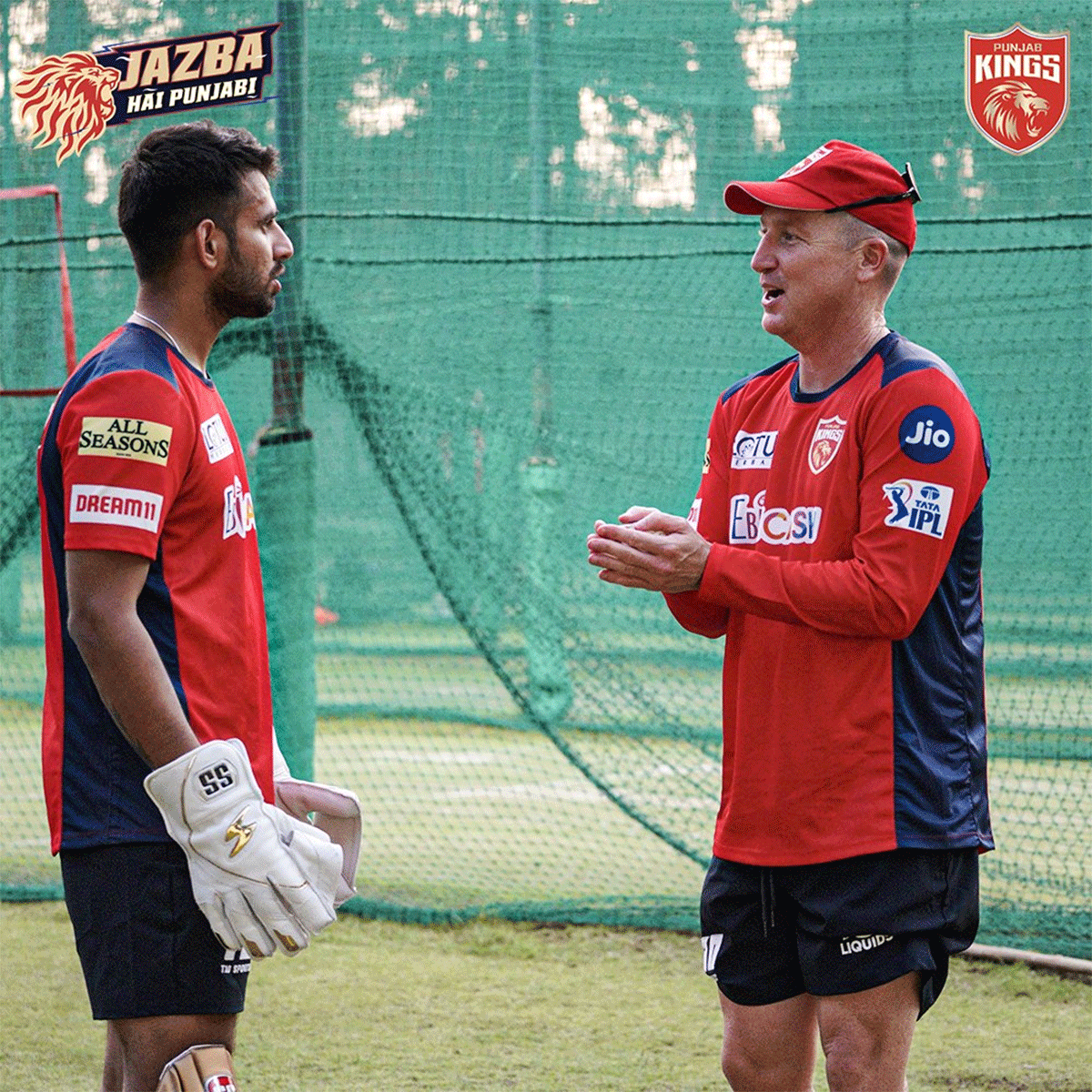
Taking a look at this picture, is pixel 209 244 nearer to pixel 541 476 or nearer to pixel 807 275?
pixel 807 275

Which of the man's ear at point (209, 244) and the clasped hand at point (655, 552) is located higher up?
the man's ear at point (209, 244)

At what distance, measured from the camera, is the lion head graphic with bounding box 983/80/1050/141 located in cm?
544

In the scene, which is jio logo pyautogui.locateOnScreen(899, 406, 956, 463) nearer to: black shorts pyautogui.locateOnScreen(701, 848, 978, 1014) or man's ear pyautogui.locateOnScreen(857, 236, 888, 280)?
man's ear pyautogui.locateOnScreen(857, 236, 888, 280)

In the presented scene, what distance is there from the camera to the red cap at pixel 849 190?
2.65 m

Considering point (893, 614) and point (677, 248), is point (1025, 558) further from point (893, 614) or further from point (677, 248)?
point (893, 614)

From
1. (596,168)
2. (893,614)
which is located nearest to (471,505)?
(596,168)

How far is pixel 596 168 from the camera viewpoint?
5992mm

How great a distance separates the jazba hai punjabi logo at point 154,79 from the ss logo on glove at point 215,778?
14.0 ft

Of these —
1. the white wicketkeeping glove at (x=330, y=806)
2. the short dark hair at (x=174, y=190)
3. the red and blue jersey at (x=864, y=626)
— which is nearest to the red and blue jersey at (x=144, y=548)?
the short dark hair at (x=174, y=190)

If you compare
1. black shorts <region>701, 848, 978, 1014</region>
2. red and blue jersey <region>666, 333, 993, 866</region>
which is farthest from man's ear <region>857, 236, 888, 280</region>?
black shorts <region>701, 848, 978, 1014</region>

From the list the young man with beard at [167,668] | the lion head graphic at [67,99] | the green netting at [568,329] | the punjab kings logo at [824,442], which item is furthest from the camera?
the lion head graphic at [67,99]

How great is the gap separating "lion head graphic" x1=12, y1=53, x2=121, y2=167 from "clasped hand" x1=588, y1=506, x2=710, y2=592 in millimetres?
4325

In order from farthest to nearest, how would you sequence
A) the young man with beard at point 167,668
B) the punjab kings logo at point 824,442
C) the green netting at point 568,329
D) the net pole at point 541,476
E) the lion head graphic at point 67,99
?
the lion head graphic at point 67,99 < the net pole at point 541,476 < the green netting at point 568,329 < the punjab kings logo at point 824,442 < the young man with beard at point 167,668

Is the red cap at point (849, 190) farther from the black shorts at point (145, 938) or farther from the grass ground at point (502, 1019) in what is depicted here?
the grass ground at point (502, 1019)
